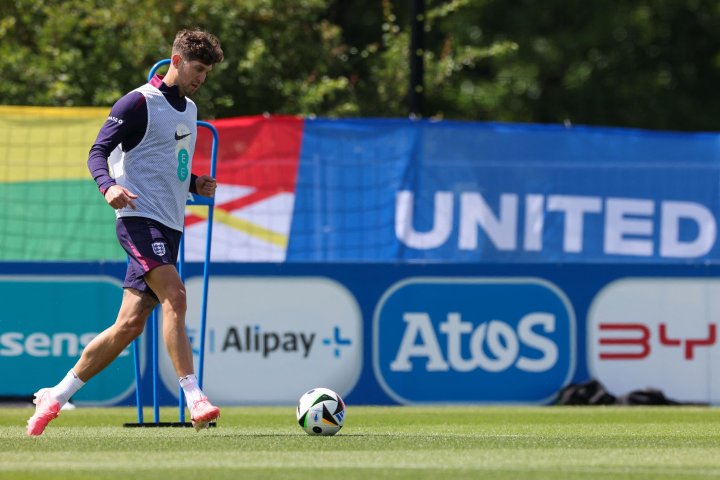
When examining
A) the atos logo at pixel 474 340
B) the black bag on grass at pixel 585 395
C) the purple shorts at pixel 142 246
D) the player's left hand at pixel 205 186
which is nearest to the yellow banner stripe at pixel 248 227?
the atos logo at pixel 474 340

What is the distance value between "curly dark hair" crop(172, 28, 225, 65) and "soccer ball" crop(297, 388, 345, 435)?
2000 mm

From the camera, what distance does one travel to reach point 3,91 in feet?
58.2

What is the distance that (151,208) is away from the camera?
8.48 m

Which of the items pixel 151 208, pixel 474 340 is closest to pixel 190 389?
pixel 151 208

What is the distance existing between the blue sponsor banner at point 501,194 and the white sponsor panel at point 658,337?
2.78 ft

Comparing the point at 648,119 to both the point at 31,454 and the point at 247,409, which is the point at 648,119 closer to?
the point at 247,409

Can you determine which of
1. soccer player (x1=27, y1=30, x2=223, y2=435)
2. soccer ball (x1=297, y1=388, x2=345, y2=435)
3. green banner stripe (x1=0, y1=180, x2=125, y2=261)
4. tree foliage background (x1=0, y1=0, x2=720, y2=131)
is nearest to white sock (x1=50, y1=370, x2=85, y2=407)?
soccer player (x1=27, y1=30, x2=223, y2=435)

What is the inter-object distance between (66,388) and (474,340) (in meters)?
5.38

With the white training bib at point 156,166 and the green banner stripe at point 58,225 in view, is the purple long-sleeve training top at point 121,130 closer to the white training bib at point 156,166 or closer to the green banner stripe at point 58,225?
the white training bib at point 156,166

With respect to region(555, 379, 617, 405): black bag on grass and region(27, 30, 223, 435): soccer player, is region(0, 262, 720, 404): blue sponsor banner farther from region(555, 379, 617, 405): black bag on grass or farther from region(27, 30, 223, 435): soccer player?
region(27, 30, 223, 435): soccer player

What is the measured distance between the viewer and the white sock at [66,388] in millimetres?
8492

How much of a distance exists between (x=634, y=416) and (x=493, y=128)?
3516 mm

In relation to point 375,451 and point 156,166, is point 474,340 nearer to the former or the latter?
point 156,166

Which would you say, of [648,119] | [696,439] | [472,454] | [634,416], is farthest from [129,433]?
[648,119]
